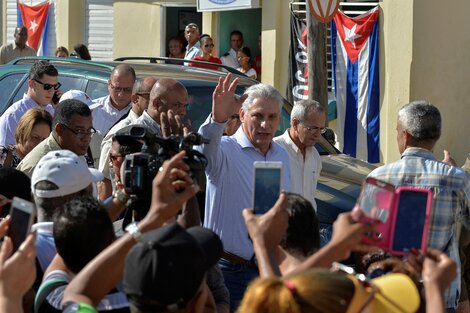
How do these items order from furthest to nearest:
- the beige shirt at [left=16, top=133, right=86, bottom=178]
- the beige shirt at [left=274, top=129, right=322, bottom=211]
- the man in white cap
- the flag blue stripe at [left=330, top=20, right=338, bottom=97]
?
the flag blue stripe at [left=330, top=20, right=338, bottom=97], the beige shirt at [left=274, top=129, right=322, bottom=211], the beige shirt at [left=16, top=133, right=86, bottom=178], the man in white cap

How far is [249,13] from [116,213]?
14.5 metres

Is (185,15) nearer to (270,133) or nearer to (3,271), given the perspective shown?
(270,133)

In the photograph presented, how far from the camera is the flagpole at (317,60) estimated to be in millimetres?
12648

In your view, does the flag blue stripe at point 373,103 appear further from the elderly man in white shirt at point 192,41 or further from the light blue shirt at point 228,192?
the light blue shirt at point 228,192

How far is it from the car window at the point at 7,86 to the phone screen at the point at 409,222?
6807 millimetres

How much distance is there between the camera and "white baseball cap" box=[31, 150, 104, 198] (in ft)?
15.8

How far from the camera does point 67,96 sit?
897 centimetres

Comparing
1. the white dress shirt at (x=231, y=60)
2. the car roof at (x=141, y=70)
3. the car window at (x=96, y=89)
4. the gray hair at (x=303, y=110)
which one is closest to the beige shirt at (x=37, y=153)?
the gray hair at (x=303, y=110)

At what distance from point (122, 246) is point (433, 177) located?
2.48 metres

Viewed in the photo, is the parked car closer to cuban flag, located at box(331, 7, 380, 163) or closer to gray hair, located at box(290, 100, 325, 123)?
gray hair, located at box(290, 100, 325, 123)

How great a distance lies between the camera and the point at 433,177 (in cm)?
588

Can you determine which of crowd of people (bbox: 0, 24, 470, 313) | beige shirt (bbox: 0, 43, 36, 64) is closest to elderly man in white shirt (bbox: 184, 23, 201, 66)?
beige shirt (bbox: 0, 43, 36, 64)

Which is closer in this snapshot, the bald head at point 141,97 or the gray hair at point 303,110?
the gray hair at point 303,110

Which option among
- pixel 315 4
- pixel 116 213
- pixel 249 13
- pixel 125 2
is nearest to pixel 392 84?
pixel 315 4
